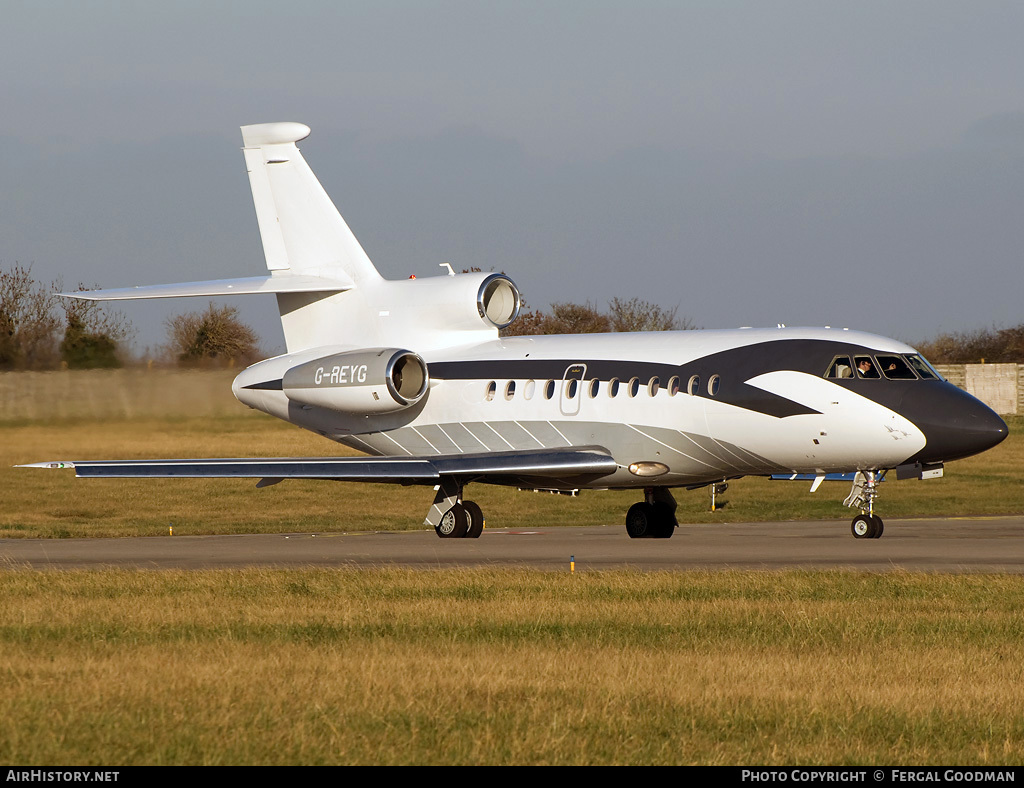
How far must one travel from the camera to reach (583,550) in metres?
24.1

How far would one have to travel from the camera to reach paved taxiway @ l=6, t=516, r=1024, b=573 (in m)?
20.7

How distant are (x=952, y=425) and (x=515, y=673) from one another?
14.7 meters

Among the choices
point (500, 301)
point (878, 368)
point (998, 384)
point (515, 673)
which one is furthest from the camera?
point (998, 384)

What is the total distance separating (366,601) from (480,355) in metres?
13.7

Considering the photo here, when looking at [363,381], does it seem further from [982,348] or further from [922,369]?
[982,348]

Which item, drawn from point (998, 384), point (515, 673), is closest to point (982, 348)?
point (998, 384)

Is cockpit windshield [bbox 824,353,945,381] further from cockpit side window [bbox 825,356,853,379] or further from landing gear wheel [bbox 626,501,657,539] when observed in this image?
landing gear wheel [bbox 626,501,657,539]

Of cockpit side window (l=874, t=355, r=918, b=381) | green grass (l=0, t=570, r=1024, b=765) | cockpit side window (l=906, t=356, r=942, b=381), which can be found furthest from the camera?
cockpit side window (l=906, t=356, r=942, b=381)

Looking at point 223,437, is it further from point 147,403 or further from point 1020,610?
point 1020,610

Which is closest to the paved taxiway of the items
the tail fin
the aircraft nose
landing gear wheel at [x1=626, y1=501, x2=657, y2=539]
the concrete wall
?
landing gear wheel at [x1=626, y1=501, x2=657, y2=539]

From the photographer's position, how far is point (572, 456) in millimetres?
25938

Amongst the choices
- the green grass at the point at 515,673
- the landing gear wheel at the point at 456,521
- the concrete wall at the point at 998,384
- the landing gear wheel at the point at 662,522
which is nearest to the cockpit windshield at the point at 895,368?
the landing gear wheel at the point at 662,522

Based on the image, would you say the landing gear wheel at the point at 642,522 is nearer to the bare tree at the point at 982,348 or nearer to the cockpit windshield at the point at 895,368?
the cockpit windshield at the point at 895,368

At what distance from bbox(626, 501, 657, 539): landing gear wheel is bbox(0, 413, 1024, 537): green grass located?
8097 millimetres
